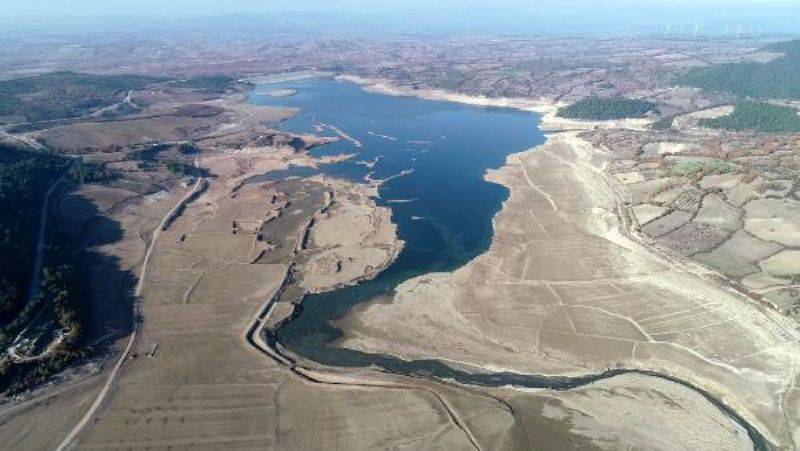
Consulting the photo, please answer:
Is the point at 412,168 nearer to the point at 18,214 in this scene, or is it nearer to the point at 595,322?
the point at 595,322

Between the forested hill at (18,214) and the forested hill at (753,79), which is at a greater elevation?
the forested hill at (753,79)

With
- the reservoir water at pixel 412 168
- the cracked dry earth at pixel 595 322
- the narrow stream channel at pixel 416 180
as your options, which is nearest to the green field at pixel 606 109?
the reservoir water at pixel 412 168

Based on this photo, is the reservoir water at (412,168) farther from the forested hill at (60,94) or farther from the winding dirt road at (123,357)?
the forested hill at (60,94)

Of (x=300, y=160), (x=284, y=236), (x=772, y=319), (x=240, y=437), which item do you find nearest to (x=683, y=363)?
(x=772, y=319)

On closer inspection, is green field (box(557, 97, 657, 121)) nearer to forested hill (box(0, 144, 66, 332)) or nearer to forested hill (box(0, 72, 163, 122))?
forested hill (box(0, 144, 66, 332))

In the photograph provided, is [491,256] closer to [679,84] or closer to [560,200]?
[560,200]

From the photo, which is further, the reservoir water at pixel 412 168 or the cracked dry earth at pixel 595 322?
the reservoir water at pixel 412 168
